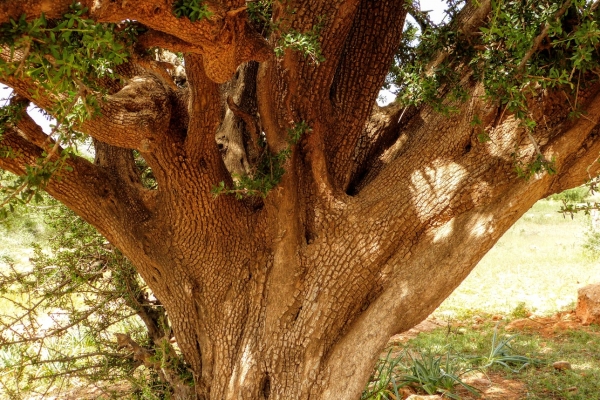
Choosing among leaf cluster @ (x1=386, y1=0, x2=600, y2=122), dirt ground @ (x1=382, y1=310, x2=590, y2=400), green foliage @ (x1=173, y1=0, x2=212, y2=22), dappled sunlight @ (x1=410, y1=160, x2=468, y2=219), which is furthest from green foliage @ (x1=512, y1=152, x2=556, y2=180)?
dirt ground @ (x1=382, y1=310, x2=590, y2=400)

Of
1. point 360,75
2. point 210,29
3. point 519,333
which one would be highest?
point 360,75

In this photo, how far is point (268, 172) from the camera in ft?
11.5

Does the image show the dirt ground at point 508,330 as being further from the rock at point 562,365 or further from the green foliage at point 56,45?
the green foliage at point 56,45

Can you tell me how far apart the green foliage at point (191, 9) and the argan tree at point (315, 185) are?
73 centimetres

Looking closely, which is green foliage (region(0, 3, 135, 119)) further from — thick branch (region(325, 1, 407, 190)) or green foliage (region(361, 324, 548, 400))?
green foliage (region(361, 324, 548, 400))

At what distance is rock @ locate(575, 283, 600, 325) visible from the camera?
6.95 m

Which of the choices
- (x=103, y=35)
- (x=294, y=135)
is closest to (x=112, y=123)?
(x=294, y=135)

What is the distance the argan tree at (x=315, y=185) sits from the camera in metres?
3.20

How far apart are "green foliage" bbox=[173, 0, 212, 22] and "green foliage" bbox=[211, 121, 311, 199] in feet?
4.38

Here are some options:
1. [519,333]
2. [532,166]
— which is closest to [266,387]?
[532,166]

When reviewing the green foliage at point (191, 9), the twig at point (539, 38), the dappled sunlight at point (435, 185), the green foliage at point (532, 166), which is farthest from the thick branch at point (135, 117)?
the green foliage at point (532, 166)

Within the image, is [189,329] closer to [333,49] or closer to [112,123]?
[112,123]

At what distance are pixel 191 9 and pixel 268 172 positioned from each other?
62.7 inches

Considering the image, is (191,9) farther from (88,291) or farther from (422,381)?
(422,381)
